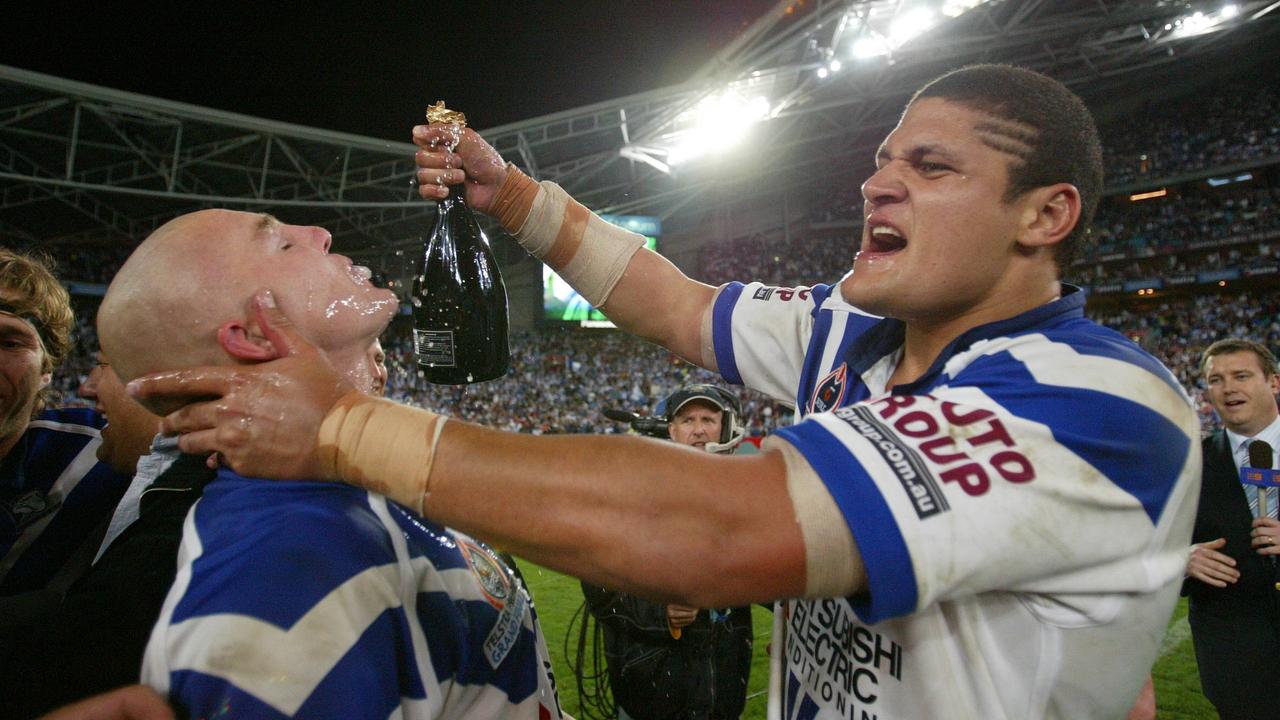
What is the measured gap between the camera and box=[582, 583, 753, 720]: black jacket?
3596 millimetres

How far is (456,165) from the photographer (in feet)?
7.29

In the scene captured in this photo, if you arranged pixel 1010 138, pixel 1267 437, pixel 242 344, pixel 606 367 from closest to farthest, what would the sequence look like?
pixel 242 344 → pixel 1010 138 → pixel 1267 437 → pixel 606 367

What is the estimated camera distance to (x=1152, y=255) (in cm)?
2469

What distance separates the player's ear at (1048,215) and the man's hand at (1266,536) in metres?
3.11

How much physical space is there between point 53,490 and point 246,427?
2.53 meters

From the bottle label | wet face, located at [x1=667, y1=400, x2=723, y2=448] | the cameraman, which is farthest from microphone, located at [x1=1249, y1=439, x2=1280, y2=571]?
the bottle label

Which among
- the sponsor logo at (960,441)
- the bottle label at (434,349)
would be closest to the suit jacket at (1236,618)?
the sponsor logo at (960,441)

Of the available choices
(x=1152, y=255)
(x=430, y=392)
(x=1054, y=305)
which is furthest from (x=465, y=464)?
(x=1152, y=255)

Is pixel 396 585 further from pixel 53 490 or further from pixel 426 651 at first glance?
pixel 53 490

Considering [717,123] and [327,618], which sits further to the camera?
[717,123]

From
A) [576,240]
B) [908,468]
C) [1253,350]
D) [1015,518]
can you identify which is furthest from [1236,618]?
[576,240]

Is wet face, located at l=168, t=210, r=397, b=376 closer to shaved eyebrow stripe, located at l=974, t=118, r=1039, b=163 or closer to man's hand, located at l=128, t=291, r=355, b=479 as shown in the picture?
man's hand, located at l=128, t=291, r=355, b=479

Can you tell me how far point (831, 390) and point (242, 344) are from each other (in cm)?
145

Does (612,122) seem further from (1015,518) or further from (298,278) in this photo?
(1015,518)
